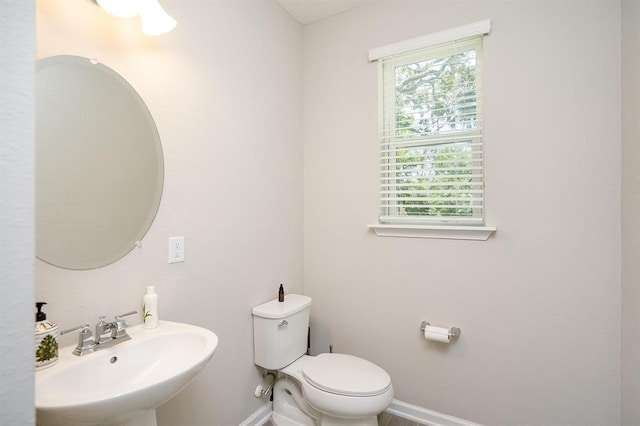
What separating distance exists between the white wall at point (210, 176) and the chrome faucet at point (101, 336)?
7cm

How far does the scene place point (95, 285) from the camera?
3.83ft

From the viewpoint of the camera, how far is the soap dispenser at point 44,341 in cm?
92

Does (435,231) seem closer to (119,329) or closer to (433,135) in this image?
(433,135)

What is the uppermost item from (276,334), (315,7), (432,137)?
(315,7)

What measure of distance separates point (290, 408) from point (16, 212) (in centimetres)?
193

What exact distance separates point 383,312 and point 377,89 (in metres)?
1.48

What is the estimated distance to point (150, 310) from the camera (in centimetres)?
128

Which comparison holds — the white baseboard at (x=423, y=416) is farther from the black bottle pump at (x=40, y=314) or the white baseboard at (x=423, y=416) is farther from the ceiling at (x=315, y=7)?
the ceiling at (x=315, y=7)

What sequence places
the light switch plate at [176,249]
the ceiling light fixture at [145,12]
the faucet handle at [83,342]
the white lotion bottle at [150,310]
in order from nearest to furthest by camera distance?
A: the faucet handle at [83,342], the ceiling light fixture at [145,12], the white lotion bottle at [150,310], the light switch plate at [176,249]

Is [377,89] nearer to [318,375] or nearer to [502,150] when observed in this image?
[502,150]

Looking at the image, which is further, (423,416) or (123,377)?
(423,416)

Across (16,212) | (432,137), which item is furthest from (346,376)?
(16,212)

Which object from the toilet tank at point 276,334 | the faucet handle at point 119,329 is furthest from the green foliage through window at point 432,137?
the faucet handle at point 119,329

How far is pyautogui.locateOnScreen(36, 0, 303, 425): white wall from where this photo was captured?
3.84 ft
